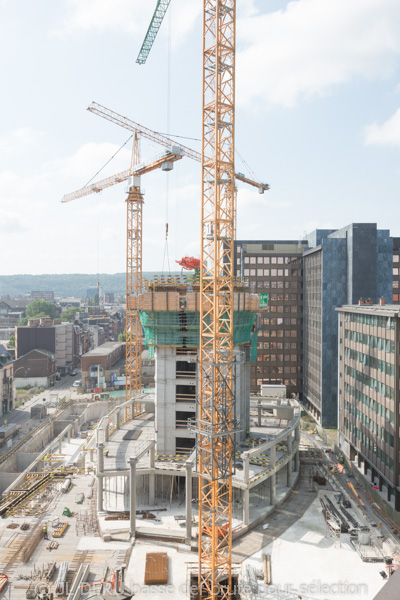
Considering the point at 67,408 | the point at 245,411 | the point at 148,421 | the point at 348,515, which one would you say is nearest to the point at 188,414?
the point at 245,411

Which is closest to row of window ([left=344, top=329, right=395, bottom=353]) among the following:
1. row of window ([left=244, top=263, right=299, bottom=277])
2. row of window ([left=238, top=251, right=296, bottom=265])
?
row of window ([left=244, top=263, right=299, bottom=277])

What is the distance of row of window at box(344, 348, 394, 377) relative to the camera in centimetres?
5400

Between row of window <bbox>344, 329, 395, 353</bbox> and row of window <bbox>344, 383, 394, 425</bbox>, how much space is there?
22.5 feet

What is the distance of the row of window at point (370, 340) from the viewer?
54156mm

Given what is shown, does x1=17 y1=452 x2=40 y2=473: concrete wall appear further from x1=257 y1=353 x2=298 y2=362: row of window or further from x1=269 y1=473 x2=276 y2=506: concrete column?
x1=257 y1=353 x2=298 y2=362: row of window

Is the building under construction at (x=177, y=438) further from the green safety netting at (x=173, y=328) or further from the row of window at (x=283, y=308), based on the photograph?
the row of window at (x=283, y=308)

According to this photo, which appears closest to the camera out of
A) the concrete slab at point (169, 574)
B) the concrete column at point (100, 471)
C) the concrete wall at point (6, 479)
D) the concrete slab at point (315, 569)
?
the concrete slab at point (169, 574)

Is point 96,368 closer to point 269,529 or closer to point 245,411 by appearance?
point 245,411

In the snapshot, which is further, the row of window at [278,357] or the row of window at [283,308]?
the row of window at [278,357]

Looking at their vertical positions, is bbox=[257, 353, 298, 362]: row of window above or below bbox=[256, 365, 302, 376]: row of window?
above

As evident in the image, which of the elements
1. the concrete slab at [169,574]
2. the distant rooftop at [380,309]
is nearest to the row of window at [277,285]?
the distant rooftop at [380,309]

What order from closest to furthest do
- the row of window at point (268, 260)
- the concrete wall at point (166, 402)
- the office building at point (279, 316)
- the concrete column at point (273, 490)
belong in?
the concrete column at point (273, 490), the concrete wall at point (166, 402), the office building at point (279, 316), the row of window at point (268, 260)

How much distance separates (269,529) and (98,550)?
56.2 ft

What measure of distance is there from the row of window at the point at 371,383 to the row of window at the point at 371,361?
1.56 meters
